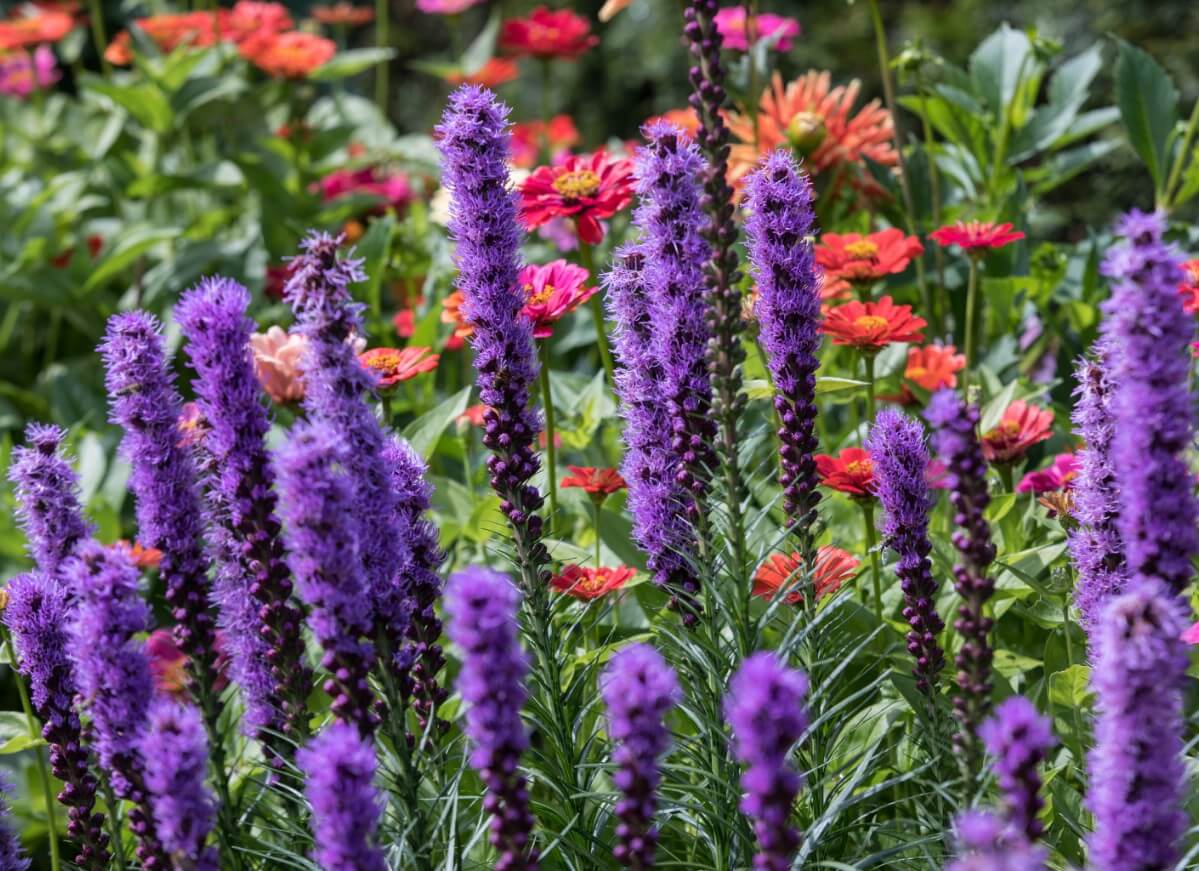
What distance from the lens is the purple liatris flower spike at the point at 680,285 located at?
202cm

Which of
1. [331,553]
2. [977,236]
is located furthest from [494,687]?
[977,236]

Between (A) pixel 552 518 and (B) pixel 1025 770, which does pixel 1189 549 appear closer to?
(B) pixel 1025 770

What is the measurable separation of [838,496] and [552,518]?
2.69ft

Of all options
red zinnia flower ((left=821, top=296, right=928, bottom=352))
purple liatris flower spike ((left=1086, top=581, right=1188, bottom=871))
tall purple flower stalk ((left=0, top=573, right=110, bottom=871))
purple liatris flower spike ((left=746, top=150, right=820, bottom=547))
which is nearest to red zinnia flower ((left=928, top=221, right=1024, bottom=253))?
red zinnia flower ((left=821, top=296, right=928, bottom=352))

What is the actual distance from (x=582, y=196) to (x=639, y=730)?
1557 millimetres

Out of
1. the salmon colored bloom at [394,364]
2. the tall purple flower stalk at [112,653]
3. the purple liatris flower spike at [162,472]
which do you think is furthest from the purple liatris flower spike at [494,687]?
the salmon colored bloom at [394,364]

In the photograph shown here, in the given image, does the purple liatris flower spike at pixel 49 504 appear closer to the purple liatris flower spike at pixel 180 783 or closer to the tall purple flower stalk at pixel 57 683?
the tall purple flower stalk at pixel 57 683

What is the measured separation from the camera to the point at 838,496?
10.9ft

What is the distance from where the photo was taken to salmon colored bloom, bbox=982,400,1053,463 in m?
2.82

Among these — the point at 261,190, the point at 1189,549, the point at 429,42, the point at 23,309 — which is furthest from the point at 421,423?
the point at 429,42

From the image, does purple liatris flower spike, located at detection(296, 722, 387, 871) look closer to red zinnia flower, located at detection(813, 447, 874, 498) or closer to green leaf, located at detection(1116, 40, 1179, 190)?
red zinnia flower, located at detection(813, 447, 874, 498)

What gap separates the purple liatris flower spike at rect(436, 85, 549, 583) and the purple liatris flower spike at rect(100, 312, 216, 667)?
46 cm

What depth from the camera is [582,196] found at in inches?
111

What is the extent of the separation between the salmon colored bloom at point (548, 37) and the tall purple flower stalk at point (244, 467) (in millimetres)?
3454
